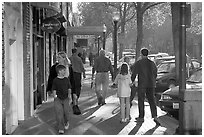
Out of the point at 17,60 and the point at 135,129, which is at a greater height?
the point at 17,60

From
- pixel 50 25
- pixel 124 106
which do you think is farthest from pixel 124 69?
pixel 50 25

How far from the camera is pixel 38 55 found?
13234 millimetres

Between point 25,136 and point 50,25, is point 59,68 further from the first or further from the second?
point 50,25

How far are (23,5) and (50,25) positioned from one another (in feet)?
9.75

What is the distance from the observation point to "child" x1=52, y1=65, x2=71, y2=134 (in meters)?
8.49

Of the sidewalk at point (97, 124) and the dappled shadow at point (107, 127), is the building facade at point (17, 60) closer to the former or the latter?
the sidewalk at point (97, 124)

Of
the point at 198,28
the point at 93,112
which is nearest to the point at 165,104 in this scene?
the point at 93,112

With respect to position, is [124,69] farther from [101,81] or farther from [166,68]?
[166,68]

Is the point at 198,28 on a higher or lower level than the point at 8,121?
higher

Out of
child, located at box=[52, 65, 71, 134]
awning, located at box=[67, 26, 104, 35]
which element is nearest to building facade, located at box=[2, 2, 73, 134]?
child, located at box=[52, 65, 71, 134]

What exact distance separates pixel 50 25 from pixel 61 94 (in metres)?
4.73

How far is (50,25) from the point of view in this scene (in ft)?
42.0

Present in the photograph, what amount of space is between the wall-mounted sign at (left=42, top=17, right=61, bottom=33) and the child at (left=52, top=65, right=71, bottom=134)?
4423mm

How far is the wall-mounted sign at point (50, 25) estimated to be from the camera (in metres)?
12.7
